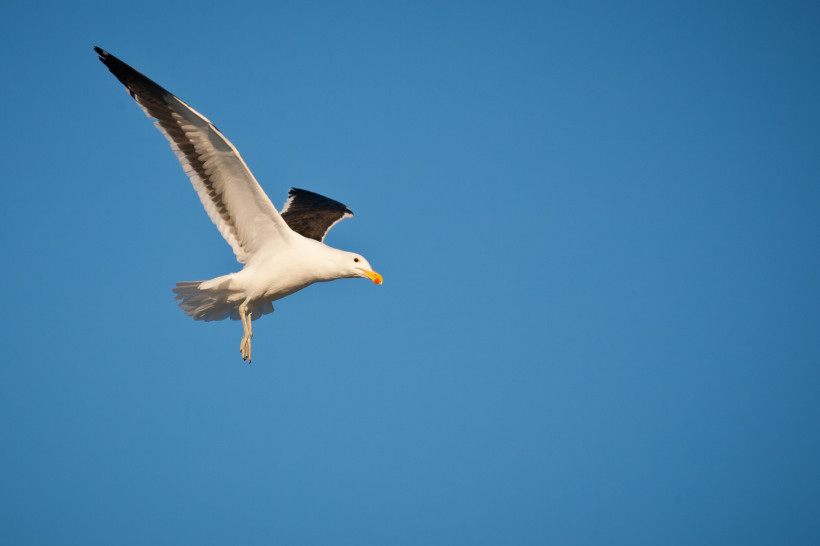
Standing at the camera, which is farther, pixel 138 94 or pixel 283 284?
pixel 283 284

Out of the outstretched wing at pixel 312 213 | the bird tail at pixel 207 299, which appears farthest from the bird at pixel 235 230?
the outstretched wing at pixel 312 213

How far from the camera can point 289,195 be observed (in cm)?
1285

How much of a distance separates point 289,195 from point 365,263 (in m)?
4.74

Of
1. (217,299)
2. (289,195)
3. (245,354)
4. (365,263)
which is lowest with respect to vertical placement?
(245,354)

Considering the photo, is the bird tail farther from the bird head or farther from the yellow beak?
the yellow beak

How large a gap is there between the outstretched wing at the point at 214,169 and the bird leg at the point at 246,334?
29.9 inches

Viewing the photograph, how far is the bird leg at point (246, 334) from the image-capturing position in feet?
28.5

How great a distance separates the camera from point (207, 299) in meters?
9.02

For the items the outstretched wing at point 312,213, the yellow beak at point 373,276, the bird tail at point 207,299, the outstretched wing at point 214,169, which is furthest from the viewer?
the outstretched wing at point 312,213

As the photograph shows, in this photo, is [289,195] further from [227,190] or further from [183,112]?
[183,112]

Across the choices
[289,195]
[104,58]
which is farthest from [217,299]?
[289,195]

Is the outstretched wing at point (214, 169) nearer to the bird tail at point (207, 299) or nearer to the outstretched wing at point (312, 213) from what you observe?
the bird tail at point (207, 299)

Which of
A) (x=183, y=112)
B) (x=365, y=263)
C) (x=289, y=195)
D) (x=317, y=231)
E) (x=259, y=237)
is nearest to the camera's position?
(x=183, y=112)

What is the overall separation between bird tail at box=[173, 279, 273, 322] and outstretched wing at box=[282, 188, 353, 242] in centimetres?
177
